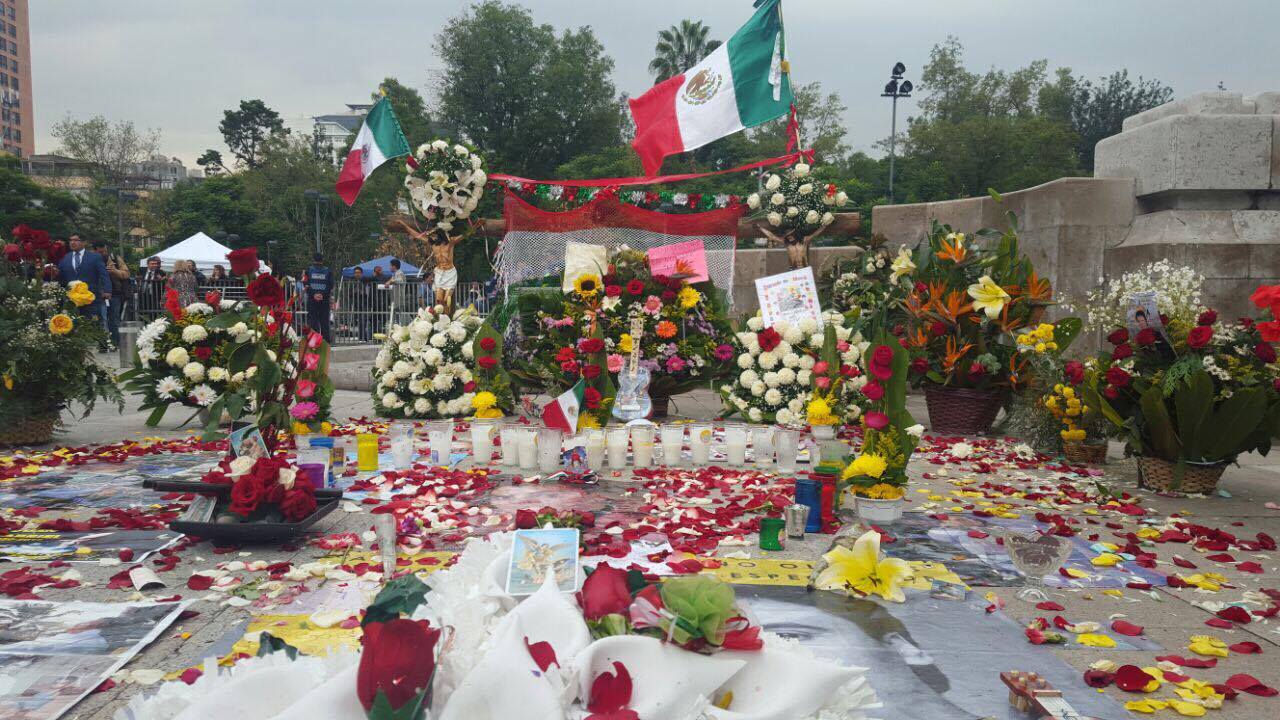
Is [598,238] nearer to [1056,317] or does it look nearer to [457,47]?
[1056,317]

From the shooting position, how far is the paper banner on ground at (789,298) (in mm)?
8547

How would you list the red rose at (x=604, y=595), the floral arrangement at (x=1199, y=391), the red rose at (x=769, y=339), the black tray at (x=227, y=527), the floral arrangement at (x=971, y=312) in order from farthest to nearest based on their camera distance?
the red rose at (x=769, y=339) → the floral arrangement at (x=971, y=312) → the floral arrangement at (x=1199, y=391) → the black tray at (x=227, y=527) → the red rose at (x=604, y=595)

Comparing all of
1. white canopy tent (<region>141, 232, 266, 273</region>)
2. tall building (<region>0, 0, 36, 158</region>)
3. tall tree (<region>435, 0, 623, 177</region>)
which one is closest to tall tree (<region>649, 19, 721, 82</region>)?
tall tree (<region>435, 0, 623, 177</region>)

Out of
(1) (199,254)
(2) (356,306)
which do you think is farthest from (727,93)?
(1) (199,254)

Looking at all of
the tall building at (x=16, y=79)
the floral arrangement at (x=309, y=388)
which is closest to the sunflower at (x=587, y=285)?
the floral arrangement at (x=309, y=388)

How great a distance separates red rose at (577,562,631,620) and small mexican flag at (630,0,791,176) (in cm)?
849

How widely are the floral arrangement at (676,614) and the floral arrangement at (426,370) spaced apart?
6221mm

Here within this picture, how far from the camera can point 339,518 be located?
15.2 feet

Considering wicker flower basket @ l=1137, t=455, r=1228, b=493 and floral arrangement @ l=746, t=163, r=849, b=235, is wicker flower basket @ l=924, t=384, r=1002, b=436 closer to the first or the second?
wicker flower basket @ l=1137, t=455, r=1228, b=493

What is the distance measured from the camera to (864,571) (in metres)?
3.43

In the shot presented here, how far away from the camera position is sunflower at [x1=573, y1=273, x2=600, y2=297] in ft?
27.6

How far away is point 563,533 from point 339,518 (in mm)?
2149

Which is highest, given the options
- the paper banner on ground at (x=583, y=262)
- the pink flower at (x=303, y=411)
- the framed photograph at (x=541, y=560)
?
the paper banner on ground at (x=583, y=262)

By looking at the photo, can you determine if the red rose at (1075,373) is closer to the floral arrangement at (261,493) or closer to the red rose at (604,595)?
the red rose at (604,595)
